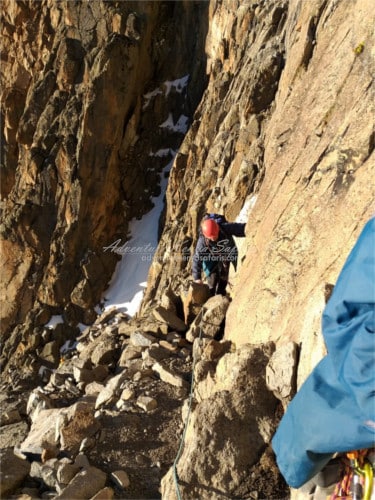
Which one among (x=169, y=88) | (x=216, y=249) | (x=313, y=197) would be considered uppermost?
(x=169, y=88)

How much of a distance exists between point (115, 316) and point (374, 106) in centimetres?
1527

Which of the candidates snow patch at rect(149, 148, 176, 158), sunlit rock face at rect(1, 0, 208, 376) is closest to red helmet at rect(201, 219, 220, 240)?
sunlit rock face at rect(1, 0, 208, 376)

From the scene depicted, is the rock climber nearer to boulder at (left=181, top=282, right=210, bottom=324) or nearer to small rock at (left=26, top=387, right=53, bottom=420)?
boulder at (left=181, top=282, right=210, bottom=324)

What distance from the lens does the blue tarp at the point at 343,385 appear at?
7.90 ft

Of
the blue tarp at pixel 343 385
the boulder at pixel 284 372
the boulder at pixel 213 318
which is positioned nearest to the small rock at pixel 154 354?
the boulder at pixel 213 318

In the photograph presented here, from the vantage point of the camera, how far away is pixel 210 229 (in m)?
8.02

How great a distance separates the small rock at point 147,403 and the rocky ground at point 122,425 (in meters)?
0.01

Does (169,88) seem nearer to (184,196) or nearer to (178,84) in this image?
(178,84)

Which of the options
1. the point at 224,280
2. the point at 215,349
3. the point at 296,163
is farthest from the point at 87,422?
the point at 296,163

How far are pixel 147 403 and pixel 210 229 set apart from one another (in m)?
3.60

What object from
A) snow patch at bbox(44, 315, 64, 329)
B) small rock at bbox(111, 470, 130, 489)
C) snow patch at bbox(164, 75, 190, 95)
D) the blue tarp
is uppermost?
snow patch at bbox(164, 75, 190, 95)

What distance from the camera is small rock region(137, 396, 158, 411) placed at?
6.06 meters

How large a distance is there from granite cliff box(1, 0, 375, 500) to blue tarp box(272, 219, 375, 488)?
0.87 m

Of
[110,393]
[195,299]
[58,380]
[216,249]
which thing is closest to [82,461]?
[110,393]
